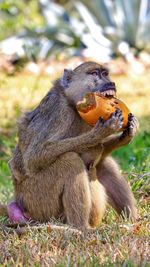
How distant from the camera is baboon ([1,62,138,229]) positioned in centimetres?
539

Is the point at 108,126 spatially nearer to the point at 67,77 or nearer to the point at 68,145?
the point at 68,145

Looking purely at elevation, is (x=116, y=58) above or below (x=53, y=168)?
above

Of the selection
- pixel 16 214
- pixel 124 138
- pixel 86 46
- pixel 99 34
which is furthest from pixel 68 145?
pixel 86 46

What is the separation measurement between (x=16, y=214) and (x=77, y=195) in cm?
63

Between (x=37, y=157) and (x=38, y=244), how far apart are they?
2.73 feet

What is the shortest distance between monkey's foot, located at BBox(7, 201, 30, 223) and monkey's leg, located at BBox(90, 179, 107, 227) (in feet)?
1.74

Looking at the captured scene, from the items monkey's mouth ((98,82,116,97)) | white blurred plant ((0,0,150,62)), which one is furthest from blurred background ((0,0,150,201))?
monkey's mouth ((98,82,116,97))

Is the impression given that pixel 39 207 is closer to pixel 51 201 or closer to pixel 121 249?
pixel 51 201

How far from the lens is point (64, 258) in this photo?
4.49 m

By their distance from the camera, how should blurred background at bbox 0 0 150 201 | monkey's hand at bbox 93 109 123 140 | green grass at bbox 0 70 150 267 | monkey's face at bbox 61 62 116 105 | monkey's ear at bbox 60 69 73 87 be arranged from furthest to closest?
blurred background at bbox 0 0 150 201 → monkey's ear at bbox 60 69 73 87 → monkey's face at bbox 61 62 116 105 → monkey's hand at bbox 93 109 123 140 → green grass at bbox 0 70 150 267

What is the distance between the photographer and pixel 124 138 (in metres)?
5.63

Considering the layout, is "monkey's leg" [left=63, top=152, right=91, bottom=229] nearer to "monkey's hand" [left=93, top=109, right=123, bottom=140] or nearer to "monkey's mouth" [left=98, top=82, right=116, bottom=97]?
"monkey's hand" [left=93, top=109, right=123, bottom=140]

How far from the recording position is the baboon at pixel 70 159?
212 inches

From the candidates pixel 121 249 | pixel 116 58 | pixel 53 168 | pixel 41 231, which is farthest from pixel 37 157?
pixel 116 58
